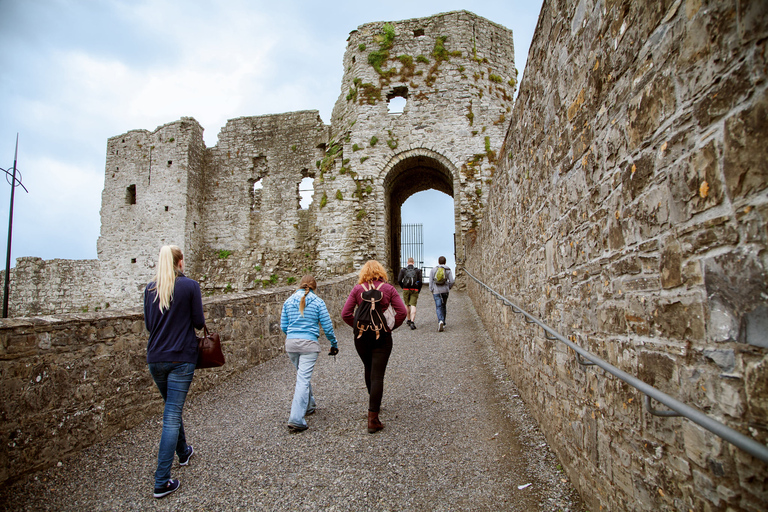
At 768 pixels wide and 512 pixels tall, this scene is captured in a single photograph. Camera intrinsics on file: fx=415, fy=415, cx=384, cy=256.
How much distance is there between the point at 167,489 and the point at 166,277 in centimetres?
150

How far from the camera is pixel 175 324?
10.2 feet

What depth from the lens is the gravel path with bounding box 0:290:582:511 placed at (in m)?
2.74

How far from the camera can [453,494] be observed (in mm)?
2721

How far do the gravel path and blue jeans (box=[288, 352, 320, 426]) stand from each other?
5.9 inches

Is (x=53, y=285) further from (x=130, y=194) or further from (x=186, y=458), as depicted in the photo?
(x=186, y=458)

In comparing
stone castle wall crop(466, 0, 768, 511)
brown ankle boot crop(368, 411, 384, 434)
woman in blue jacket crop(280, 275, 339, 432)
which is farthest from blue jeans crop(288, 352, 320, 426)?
stone castle wall crop(466, 0, 768, 511)

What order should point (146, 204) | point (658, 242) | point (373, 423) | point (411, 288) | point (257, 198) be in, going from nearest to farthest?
1. point (658, 242)
2. point (373, 423)
3. point (411, 288)
4. point (146, 204)
5. point (257, 198)

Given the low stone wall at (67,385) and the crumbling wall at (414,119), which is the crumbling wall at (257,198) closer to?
the crumbling wall at (414,119)

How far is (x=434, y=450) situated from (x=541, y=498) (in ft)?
3.19

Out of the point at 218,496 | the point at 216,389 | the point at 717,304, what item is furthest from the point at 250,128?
the point at 717,304

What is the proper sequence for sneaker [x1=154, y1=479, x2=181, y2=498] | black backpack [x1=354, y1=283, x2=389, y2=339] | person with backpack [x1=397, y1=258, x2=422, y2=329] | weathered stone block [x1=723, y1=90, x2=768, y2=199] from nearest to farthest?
1. weathered stone block [x1=723, y1=90, x2=768, y2=199]
2. sneaker [x1=154, y1=479, x2=181, y2=498]
3. black backpack [x1=354, y1=283, x2=389, y2=339]
4. person with backpack [x1=397, y1=258, x2=422, y2=329]

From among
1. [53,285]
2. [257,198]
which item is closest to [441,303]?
[257,198]

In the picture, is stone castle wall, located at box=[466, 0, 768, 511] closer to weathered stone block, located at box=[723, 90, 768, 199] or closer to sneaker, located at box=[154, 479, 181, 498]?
weathered stone block, located at box=[723, 90, 768, 199]

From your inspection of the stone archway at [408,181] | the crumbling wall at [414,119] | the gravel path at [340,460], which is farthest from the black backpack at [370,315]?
the stone archway at [408,181]
